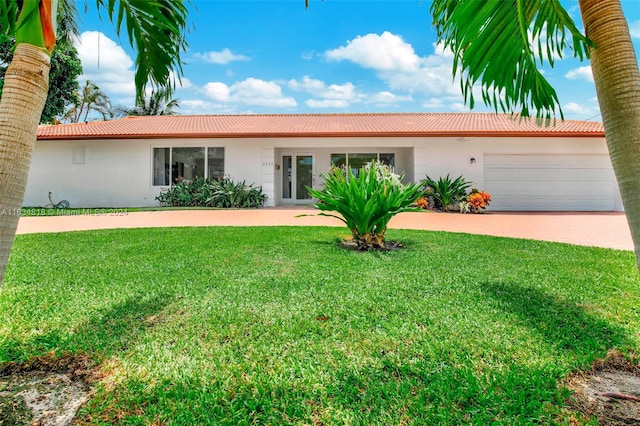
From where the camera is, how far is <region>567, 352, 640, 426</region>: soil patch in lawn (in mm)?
1934

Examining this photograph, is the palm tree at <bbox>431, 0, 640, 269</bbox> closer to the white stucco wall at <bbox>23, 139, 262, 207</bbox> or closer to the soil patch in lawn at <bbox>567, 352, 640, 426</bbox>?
the soil patch in lawn at <bbox>567, 352, 640, 426</bbox>

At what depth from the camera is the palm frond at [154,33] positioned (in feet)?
9.61

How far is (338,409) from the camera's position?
1.96 meters

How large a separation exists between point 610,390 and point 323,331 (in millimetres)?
1895

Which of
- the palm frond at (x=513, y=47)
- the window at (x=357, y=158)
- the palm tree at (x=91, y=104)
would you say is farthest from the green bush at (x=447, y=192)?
the palm tree at (x=91, y=104)

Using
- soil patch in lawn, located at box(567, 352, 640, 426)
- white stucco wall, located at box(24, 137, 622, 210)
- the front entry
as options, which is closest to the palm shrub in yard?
soil patch in lawn, located at box(567, 352, 640, 426)

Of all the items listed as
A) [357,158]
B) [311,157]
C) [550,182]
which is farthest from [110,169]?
[550,182]

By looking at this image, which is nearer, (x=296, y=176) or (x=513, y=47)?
(x=513, y=47)

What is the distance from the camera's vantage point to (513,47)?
2121 millimetres

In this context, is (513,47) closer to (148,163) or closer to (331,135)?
(331,135)

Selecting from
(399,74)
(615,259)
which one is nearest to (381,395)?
(615,259)

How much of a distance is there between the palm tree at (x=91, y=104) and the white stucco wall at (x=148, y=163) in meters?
22.3

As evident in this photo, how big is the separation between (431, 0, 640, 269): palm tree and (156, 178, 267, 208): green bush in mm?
15052

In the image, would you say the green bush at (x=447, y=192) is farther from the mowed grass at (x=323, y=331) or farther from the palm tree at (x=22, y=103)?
the palm tree at (x=22, y=103)
